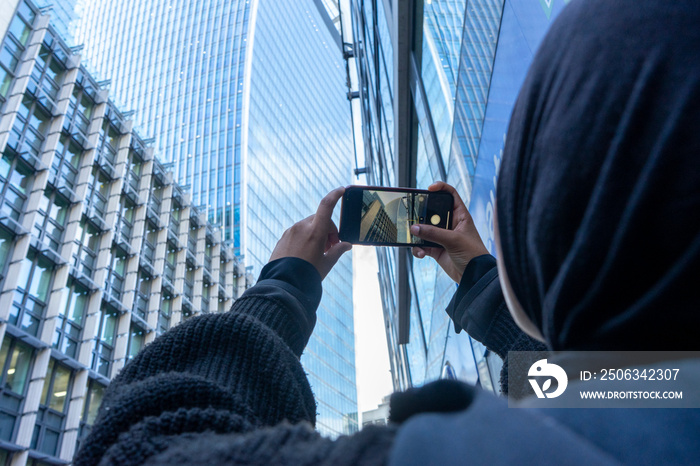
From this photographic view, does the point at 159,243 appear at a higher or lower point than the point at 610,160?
higher

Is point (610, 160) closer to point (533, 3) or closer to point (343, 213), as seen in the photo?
point (343, 213)

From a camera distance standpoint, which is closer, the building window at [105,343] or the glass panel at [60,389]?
the glass panel at [60,389]

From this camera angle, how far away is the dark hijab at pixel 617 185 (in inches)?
19.0

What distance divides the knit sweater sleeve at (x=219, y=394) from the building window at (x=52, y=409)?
67.8 ft

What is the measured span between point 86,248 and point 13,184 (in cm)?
418

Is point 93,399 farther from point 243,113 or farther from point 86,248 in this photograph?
point 243,113

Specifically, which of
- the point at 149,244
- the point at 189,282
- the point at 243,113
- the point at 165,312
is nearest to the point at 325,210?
the point at 149,244

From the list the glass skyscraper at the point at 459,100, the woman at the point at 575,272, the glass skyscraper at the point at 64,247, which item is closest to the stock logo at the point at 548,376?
the woman at the point at 575,272

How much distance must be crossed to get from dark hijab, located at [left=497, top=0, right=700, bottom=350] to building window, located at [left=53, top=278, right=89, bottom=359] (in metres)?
21.8

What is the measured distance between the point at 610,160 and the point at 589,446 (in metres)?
0.29

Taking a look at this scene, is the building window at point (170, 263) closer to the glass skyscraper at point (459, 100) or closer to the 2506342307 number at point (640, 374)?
the glass skyscraper at point (459, 100)

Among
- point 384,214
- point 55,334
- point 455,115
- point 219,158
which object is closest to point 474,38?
point 455,115

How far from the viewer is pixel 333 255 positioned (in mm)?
1740

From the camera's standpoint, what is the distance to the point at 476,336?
121cm
